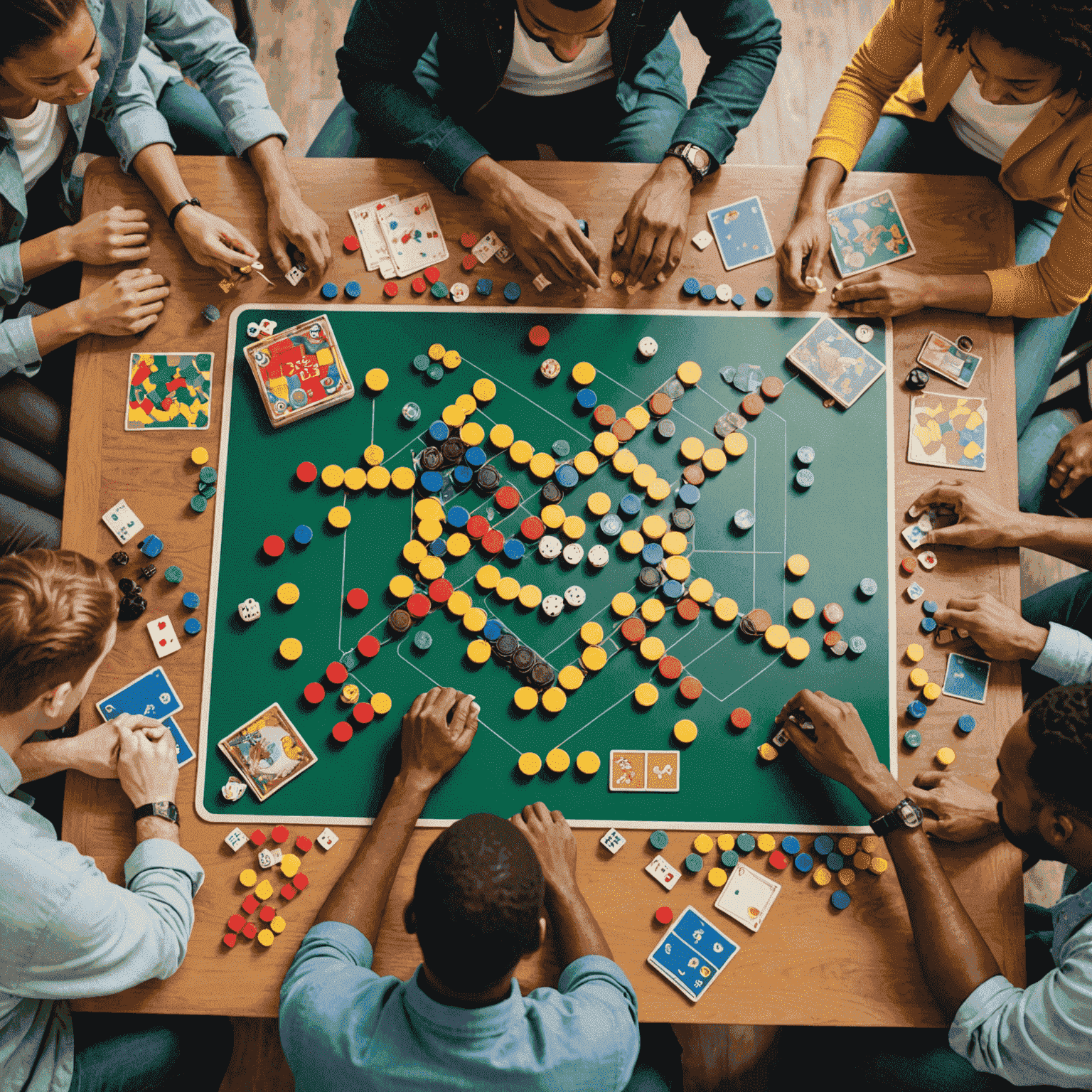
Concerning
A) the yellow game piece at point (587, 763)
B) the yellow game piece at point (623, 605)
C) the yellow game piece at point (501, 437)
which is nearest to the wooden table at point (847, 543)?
the yellow game piece at point (587, 763)

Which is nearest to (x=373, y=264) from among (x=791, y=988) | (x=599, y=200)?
(x=599, y=200)

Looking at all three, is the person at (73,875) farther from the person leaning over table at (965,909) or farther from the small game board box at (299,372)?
the person leaning over table at (965,909)

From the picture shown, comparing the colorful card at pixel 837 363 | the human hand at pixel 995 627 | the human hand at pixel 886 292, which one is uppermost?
the human hand at pixel 886 292

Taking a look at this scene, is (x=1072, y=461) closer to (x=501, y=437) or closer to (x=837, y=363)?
(x=837, y=363)

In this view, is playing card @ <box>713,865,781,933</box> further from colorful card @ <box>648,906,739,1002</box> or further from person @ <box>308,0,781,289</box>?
person @ <box>308,0,781,289</box>

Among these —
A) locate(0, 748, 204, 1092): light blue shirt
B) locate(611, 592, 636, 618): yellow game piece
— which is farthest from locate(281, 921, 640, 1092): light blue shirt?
locate(611, 592, 636, 618): yellow game piece

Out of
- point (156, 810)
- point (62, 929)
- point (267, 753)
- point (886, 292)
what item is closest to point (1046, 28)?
point (886, 292)

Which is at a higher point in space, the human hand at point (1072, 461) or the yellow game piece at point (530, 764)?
the human hand at point (1072, 461)
